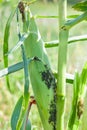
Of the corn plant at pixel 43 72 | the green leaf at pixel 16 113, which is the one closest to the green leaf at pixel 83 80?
the corn plant at pixel 43 72

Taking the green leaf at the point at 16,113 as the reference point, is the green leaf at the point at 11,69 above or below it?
above

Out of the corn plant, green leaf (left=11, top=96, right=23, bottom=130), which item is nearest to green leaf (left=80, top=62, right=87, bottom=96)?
the corn plant

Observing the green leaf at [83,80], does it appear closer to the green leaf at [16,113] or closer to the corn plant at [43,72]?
the corn plant at [43,72]

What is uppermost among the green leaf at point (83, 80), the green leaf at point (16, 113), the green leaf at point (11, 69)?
the green leaf at point (11, 69)

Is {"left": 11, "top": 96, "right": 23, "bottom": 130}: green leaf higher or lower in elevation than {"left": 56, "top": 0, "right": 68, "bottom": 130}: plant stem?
lower

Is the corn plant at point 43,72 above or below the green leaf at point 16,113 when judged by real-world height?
above

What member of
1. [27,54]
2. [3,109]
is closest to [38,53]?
[27,54]

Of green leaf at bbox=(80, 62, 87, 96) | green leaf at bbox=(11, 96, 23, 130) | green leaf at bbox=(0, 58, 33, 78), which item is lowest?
green leaf at bbox=(11, 96, 23, 130)

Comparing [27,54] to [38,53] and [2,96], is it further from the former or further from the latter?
[2,96]

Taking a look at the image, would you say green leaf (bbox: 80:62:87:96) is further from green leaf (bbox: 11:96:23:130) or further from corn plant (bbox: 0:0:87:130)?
green leaf (bbox: 11:96:23:130)
